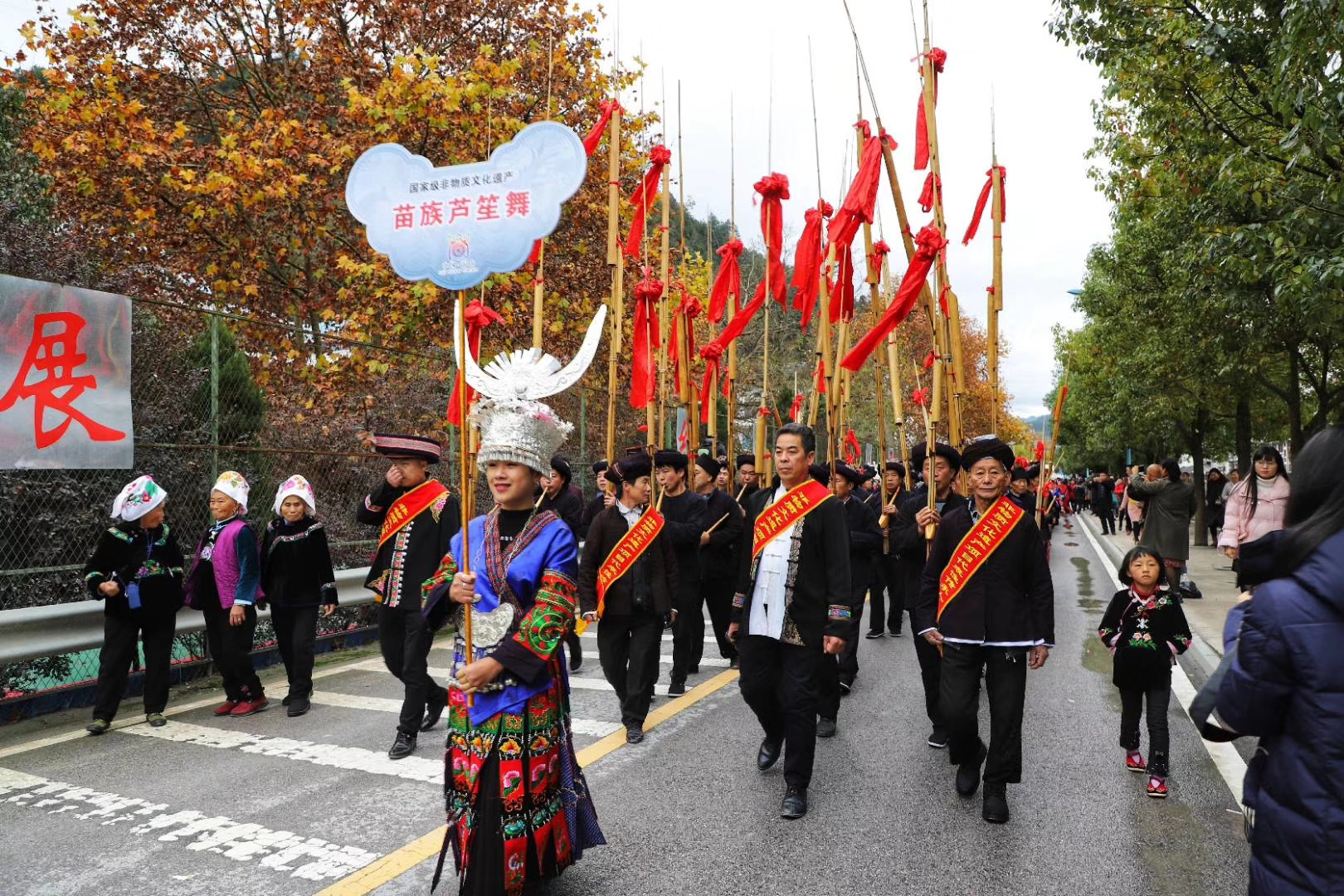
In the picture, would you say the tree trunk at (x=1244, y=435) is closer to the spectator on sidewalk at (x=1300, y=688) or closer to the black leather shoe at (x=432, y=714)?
the black leather shoe at (x=432, y=714)

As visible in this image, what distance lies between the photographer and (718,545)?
291 inches

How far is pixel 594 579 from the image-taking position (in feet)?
19.9

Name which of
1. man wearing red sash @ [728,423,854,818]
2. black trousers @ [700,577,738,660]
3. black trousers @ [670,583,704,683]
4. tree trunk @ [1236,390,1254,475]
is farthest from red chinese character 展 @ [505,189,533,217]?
tree trunk @ [1236,390,1254,475]

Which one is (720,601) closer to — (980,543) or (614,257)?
(614,257)

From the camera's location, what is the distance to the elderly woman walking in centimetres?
575

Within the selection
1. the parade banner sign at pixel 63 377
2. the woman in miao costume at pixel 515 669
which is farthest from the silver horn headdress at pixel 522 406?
the parade banner sign at pixel 63 377

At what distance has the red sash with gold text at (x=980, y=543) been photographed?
451cm

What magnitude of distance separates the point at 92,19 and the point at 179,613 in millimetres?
8309

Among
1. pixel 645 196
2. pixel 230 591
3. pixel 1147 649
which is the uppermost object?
pixel 645 196

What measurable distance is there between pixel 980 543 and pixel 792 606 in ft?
3.17

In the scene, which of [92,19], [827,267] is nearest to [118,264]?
[92,19]

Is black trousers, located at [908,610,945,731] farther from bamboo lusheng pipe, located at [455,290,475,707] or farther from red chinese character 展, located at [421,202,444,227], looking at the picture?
red chinese character 展, located at [421,202,444,227]

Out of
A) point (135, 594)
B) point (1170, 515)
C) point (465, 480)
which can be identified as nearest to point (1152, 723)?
point (465, 480)

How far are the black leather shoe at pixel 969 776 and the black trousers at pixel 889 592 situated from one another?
4059 millimetres
